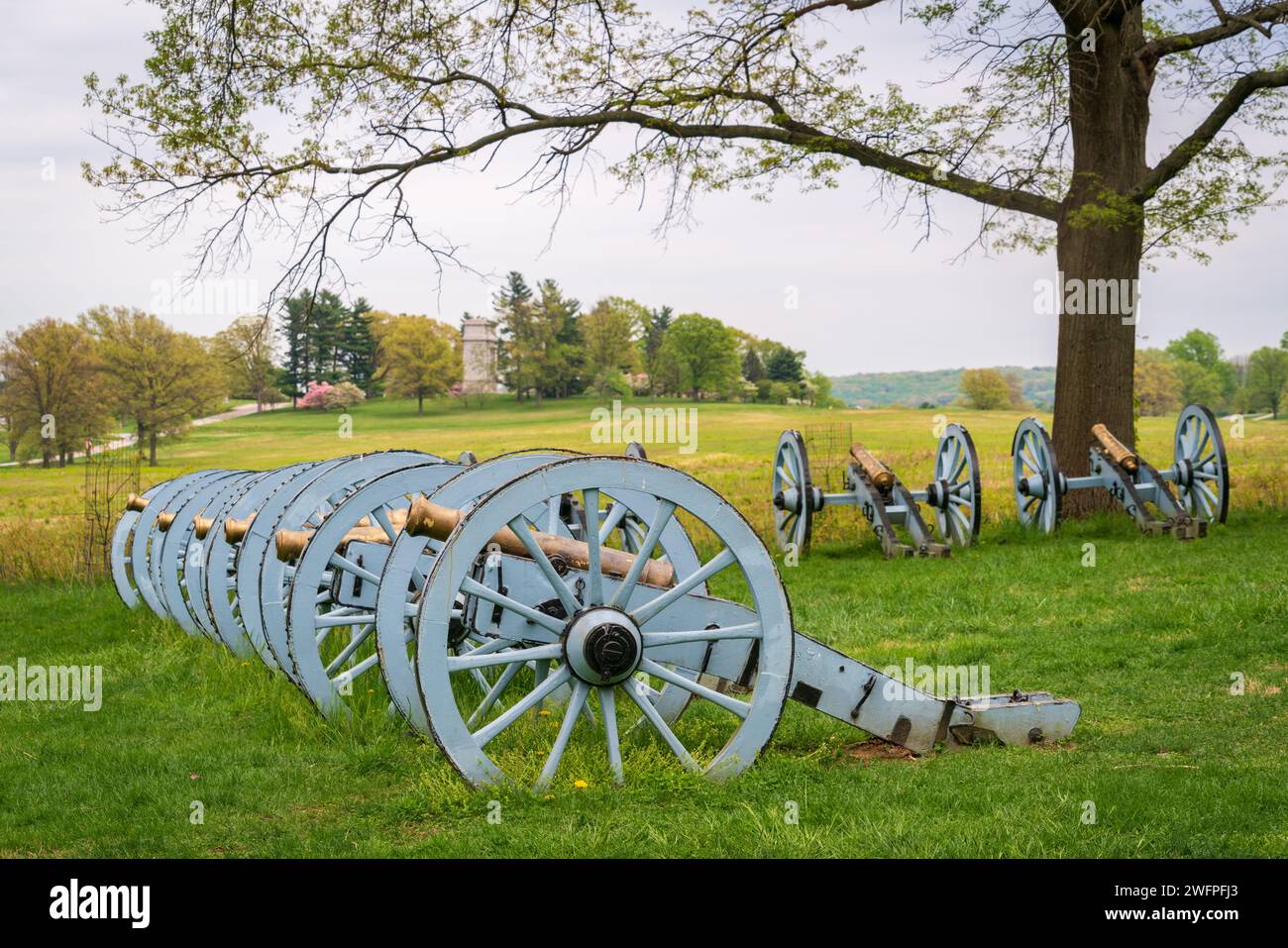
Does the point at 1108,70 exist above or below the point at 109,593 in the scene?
above

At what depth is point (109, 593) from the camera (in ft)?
49.3

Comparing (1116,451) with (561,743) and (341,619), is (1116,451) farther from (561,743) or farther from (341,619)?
(561,743)

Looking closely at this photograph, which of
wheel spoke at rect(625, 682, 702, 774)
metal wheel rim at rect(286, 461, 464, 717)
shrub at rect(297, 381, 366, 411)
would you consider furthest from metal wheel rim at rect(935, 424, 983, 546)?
shrub at rect(297, 381, 366, 411)

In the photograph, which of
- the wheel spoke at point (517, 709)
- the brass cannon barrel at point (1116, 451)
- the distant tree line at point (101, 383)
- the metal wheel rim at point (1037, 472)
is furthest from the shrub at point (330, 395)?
the wheel spoke at point (517, 709)

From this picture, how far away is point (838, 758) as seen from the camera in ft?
20.5

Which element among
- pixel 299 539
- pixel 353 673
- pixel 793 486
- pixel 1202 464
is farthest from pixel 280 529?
pixel 1202 464

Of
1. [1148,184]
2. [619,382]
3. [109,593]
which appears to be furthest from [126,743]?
[619,382]

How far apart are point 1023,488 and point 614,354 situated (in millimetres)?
27567

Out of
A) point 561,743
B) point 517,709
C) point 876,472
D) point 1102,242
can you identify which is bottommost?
point 561,743

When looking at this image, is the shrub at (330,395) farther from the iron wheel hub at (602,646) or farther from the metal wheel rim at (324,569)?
the iron wheel hub at (602,646)

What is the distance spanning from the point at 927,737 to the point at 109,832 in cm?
375

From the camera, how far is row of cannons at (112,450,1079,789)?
206 inches

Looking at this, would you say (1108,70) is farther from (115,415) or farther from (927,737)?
(115,415)

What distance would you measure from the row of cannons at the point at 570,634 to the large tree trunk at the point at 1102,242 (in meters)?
11.1
